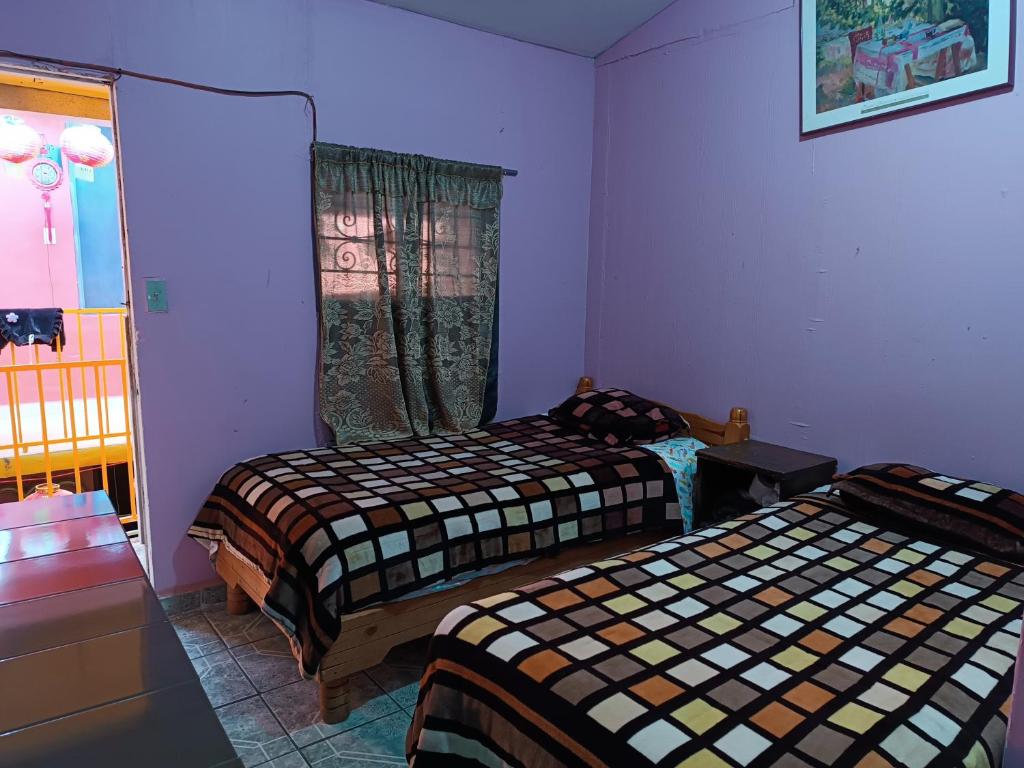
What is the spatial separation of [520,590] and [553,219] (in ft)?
7.97

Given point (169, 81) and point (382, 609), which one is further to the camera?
point (169, 81)

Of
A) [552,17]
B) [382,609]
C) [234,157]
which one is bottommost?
[382,609]

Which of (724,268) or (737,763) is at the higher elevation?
(724,268)

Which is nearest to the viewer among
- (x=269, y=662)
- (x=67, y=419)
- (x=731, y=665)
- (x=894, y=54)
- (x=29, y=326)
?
(x=731, y=665)

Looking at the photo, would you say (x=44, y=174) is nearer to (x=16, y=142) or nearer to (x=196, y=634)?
(x=16, y=142)

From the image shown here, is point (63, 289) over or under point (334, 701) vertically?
over

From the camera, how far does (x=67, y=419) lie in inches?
183

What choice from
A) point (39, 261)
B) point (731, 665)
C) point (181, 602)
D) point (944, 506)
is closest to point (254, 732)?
point (181, 602)

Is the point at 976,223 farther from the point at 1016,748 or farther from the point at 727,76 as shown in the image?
the point at 1016,748

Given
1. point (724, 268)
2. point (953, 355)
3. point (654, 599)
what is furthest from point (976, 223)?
point (654, 599)

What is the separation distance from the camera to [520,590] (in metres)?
1.60

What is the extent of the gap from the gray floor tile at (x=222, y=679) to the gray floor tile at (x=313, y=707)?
9 centimetres

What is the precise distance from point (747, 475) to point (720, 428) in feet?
1.23

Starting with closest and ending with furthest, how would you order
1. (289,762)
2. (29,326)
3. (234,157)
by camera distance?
1. (289,762)
2. (234,157)
3. (29,326)
